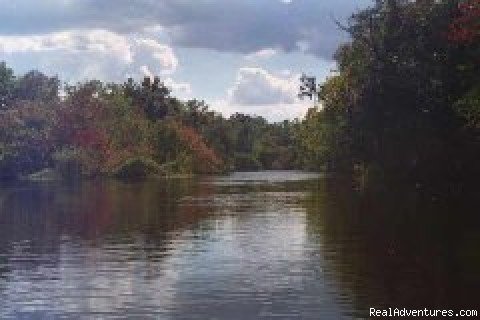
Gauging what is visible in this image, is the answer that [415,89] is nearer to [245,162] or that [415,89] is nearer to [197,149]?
[197,149]

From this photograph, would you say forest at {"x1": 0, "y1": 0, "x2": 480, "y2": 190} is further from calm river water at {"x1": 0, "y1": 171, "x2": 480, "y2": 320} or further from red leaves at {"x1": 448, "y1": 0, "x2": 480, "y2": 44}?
calm river water at {"x1": 0, "y1": 171, "x2": 480, "y2": 320}

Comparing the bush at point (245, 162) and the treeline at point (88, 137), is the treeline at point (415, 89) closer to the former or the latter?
the treeline at point (88, 137)

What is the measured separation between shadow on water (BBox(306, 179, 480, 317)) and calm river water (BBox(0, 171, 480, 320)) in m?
0.04

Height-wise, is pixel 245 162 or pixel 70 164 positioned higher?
pixel 245 162

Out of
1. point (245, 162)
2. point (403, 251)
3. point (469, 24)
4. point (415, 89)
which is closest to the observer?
point (403, 251)

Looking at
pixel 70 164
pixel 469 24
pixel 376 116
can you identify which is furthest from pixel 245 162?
pixel 469 24

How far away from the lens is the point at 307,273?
72.1ft

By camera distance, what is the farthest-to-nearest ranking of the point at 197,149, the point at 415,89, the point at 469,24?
1. the point at 197,149
2. the point at 415,89
3. the point at 469,24

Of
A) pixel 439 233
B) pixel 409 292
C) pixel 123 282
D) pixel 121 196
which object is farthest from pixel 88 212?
pixel 409 292

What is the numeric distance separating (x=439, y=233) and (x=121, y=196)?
35.0 metres

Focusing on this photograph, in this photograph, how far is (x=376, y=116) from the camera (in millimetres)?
58500

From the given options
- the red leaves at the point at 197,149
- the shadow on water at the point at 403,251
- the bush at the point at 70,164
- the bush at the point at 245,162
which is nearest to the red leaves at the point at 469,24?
the shadow on water at the point at 403,251

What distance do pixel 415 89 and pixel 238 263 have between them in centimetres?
3332

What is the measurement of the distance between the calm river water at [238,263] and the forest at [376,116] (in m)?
11.5
